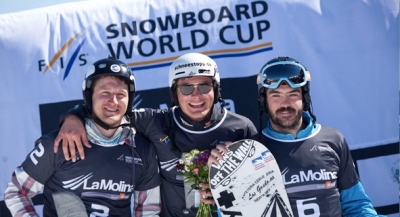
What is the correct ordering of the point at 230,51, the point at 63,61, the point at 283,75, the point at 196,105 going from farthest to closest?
the point at 63,61 → the point at 230,51 → the point at 196,105 → the point at 283,75

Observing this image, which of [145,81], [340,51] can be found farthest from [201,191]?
[340,51]

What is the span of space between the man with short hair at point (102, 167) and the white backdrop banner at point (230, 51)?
2133mm

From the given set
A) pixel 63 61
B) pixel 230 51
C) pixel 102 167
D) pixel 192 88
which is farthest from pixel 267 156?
pixel 63 61

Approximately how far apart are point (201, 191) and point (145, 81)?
2.58 metres

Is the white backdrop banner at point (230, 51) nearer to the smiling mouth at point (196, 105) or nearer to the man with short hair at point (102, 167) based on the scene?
the smiling mouth at point (196, 105)

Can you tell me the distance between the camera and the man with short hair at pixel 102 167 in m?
4.08

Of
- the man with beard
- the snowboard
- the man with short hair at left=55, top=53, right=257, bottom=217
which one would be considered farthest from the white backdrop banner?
the snowboard

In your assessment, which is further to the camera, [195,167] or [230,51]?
[230,51]

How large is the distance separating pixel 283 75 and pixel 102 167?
5.32 feet

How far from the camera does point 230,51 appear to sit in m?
6.35

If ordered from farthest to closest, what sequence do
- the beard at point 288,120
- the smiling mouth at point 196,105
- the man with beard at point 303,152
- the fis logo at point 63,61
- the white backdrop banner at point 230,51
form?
1. the fis logo at point 63,61
2. the white backdrop banner at point 230,51
3. the smiling mouth at point 196,105
4. the beard at point 288,120
5. the man with beard at point 303,152

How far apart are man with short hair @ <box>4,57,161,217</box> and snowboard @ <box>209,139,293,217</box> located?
0.66 metres

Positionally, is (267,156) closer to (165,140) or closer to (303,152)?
(303,152)

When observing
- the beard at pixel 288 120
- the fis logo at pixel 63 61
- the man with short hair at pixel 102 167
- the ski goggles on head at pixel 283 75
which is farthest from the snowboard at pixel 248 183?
the fis logo at pixel 63 61
